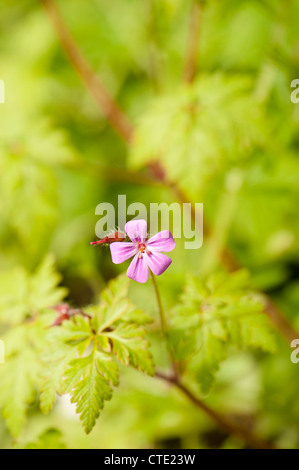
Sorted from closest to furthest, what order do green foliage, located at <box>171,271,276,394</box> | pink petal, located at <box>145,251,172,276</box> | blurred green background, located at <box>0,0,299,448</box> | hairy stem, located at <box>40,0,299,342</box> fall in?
pink petal, located at <box>145,251,172,276</box>
green foliage, located at <box>171,271,276,394</box>
blurred green background, located at <box>0,0,299,448</box>
hairy stem, located at <box>40,0,299,342</box>

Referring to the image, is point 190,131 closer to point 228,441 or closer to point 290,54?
point 290,54

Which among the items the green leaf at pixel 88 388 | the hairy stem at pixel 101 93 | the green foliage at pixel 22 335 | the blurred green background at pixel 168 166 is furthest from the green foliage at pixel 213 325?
the hairy stem at pixel 101 93

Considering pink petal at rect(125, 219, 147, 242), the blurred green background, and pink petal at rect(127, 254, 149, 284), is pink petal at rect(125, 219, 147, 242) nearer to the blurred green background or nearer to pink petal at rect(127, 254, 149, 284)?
pink petal at rect(127, 254, 149, 284)

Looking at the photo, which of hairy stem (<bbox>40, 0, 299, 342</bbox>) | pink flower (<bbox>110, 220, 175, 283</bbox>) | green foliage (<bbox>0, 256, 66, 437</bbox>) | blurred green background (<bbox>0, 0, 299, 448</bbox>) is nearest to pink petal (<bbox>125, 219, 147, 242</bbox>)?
pink flower (<bbox>110, 220, 175, 283</bbox>)

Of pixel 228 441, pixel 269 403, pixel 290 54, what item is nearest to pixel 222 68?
pixel 290 54

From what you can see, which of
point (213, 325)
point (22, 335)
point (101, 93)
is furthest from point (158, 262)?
point (101, 93)

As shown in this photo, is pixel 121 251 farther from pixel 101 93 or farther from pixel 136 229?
pixel 101 93
